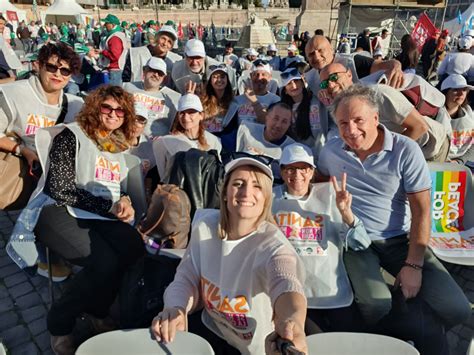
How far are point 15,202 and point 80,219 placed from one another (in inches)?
31.6

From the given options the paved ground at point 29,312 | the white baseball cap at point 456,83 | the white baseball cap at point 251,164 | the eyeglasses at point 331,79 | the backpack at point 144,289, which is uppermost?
the eyeglasses at point 331,79

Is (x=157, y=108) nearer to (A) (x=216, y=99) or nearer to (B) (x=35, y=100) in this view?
(A) (x=216, y=99)

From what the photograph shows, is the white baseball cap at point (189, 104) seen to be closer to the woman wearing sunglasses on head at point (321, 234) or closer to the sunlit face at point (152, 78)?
the sunlit face at point (152, 78)

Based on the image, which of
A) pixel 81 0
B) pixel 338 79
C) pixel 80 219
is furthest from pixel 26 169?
pixel 81 0

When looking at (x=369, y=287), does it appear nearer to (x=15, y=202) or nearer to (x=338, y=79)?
(x=338, y=79)

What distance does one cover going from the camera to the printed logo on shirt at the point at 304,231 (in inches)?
95.3

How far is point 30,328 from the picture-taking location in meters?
2.80

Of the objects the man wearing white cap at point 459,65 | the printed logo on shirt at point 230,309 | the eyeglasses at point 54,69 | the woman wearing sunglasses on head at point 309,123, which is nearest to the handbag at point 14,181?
the eyeglasses at point 54,69

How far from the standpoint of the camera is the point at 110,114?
276 cm

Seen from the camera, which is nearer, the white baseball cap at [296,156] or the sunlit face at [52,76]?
the white baseball cap at [296,156]

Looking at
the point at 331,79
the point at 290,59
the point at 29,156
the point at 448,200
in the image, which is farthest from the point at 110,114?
the point at 290,59

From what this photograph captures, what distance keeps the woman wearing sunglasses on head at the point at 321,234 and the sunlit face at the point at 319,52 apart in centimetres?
179

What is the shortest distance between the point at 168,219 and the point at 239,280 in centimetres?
96

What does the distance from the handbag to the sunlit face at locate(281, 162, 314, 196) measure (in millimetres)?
2187
